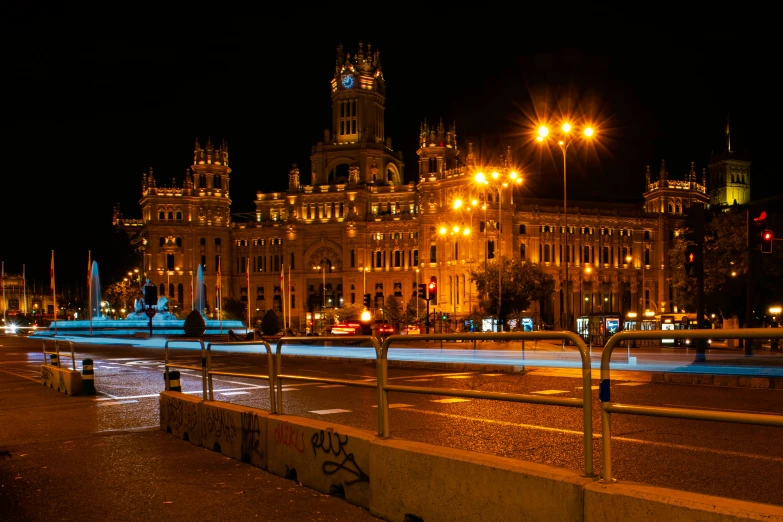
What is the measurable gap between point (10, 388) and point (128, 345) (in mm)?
27346

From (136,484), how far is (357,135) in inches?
4741

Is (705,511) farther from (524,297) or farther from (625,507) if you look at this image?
(524,297)

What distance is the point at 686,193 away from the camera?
373 ft

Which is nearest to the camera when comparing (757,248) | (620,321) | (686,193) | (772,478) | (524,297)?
(772,478)

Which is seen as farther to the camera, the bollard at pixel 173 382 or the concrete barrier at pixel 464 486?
the bollard at pixel 173 382

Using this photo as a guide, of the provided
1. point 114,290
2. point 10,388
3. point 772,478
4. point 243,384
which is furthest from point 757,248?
point 114,290

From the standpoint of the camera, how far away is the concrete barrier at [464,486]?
16.0ft

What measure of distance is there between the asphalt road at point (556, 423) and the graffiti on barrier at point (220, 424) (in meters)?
2.11

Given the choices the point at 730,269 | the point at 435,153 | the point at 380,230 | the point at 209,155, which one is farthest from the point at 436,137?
the point at 730,269

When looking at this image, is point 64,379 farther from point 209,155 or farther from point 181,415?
point 209,155

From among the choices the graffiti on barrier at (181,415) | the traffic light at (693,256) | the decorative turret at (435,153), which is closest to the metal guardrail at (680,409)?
the graffiti on barrier at (181,415)

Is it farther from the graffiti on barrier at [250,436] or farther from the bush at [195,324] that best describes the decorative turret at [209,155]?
the graffiti on barrier at [250,436]

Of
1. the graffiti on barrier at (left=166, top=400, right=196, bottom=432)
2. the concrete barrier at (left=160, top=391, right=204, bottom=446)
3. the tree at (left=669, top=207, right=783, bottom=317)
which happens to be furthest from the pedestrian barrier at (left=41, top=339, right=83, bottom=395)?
the tree at (left=669, top=207, right=783, bottom=317)

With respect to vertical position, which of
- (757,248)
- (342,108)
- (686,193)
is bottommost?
(757,248)
